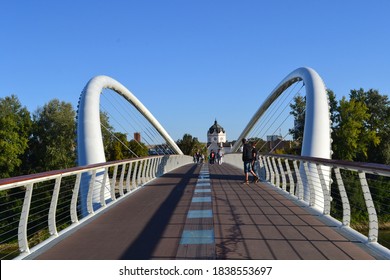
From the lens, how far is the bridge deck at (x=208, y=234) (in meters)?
5.10

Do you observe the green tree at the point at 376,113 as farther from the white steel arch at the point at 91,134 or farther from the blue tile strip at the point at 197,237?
the blue tile strip at the point at 197,237

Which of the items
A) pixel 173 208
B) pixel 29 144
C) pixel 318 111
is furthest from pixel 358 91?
pixel 173 208

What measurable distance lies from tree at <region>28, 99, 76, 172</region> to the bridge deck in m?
49.7

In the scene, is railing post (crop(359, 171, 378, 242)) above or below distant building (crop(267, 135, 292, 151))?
below

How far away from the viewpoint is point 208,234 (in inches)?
243

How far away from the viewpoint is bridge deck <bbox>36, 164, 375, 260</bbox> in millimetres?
5098

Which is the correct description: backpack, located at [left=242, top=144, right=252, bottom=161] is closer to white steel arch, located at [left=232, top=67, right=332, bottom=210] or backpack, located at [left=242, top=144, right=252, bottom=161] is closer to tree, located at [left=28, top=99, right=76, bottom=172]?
white steel arch, located at [left=232, top=67, right=332, bottom=210]

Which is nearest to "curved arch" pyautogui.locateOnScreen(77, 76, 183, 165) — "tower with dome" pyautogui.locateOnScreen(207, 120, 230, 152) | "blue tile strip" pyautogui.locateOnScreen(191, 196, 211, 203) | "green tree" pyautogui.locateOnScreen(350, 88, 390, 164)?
"blue tile strip" pyautogui.locateOnScreen(191, 196, 211, 203)

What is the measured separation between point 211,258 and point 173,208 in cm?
409

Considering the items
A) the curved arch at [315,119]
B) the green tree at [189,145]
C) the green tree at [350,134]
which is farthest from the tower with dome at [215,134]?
the curved arch at [315,119]

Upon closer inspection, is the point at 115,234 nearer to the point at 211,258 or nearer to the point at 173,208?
the point at 211,258

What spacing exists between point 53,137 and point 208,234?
188ft

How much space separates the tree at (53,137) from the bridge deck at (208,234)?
163ft

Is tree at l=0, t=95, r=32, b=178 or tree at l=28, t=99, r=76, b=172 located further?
tree at l=28, t=99, r=76, b=172
